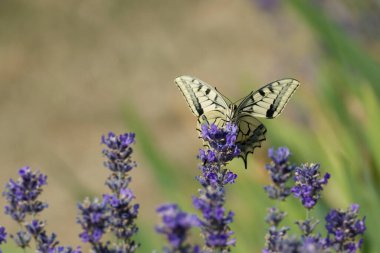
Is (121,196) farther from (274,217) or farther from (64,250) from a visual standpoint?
(274,217)

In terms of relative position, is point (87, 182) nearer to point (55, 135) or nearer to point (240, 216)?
point (55, 135)

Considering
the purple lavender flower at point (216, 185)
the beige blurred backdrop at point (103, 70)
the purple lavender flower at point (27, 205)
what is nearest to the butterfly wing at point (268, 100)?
the purple lavender flower at point (216, 185)

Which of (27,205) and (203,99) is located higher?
(203,99)

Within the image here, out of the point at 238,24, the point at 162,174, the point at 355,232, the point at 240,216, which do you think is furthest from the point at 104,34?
the point at 355,232

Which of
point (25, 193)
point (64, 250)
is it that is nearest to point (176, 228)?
point (64, 250)

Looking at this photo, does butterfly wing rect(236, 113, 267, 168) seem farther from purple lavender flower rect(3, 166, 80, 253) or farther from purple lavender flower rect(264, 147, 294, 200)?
purple lavender flower rect(3, 166, 80, 253)

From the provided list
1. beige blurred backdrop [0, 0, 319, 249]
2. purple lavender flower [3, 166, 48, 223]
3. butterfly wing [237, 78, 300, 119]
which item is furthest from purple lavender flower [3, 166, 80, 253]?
beige blurred backdrop [0, 0, 319, 249]
